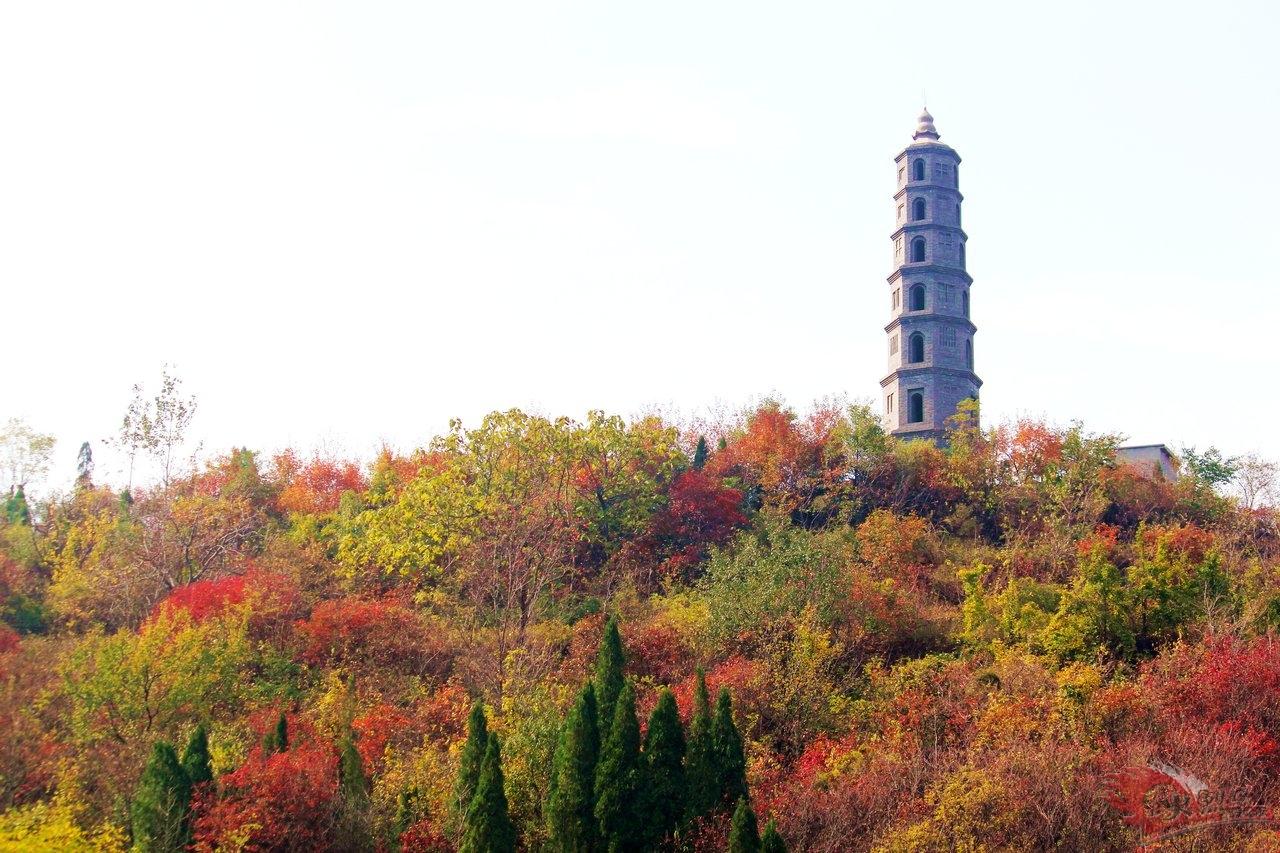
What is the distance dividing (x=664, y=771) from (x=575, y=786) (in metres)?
1.57

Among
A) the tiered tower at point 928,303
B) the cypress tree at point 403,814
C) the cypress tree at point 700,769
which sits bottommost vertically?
the cypress tree at point 403,814

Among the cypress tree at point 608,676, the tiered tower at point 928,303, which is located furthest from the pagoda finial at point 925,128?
the cypress tree at point 608,676

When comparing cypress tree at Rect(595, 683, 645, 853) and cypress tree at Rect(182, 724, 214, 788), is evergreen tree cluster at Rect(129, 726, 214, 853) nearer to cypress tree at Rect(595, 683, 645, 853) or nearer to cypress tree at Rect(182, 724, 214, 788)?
cypress tree at Rect(182, 724, 214, 788)

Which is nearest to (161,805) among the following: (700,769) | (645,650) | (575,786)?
(575,786)

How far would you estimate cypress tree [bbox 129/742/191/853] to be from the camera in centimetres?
1983

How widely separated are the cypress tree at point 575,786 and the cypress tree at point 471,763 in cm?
130

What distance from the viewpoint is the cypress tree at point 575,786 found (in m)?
20.7

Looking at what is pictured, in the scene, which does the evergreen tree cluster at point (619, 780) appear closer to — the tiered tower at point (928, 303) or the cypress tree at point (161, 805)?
the cypress tree at point (161, 805)

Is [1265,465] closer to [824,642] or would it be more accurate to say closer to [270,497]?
[824,642]

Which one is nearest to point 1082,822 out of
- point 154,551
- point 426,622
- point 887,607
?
point 887,607

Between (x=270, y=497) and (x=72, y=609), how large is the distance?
10775 millimetres

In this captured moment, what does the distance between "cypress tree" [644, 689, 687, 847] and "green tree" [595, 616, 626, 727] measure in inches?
42.3

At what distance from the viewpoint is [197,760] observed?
68.5 feet

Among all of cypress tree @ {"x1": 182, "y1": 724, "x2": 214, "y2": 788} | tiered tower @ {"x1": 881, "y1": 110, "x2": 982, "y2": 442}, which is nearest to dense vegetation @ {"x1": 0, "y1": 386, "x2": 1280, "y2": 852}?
cypress tree @ {"x1": 182, "y1": 724, "x2": 214, "y2": 788}
